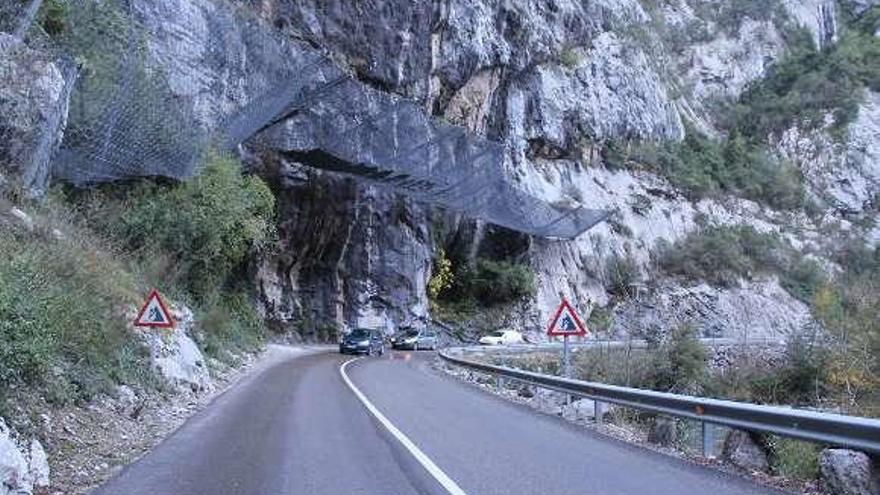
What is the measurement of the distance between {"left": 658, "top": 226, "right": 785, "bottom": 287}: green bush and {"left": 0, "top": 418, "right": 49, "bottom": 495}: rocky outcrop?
61.1m

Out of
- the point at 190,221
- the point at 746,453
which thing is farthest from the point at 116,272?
the point at 746,453

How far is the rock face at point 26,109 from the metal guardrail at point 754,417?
12.8 meters

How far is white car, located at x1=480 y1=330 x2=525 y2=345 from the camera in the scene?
49.2 meters

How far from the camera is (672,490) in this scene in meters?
7.95

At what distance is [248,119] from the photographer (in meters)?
34.2

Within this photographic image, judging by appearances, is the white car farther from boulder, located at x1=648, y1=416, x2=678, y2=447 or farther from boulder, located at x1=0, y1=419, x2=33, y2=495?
boulder, located at x1=0, y1=419, x2=33, y2=495

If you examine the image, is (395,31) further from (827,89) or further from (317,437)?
(827,89)

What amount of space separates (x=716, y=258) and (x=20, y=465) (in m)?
63.8

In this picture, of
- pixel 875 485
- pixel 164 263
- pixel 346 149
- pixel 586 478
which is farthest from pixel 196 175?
pixel 875 485

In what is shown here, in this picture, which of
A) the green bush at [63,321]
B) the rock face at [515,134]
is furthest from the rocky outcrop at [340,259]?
the green bush at [63,321]

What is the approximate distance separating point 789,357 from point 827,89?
74603 mm

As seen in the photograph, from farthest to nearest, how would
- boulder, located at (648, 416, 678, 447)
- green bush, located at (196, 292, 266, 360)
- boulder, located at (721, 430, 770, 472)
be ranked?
green bush, located at (196, 292, 266, 360) < boulder, located at (648, 416, 678, 447) < boulder, located at (721, 430, 770, 472)

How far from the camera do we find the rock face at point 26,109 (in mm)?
17734

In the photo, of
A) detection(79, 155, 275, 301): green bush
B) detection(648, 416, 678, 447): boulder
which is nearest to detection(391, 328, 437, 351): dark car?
detection(79, 155, 275, 301): green bush
